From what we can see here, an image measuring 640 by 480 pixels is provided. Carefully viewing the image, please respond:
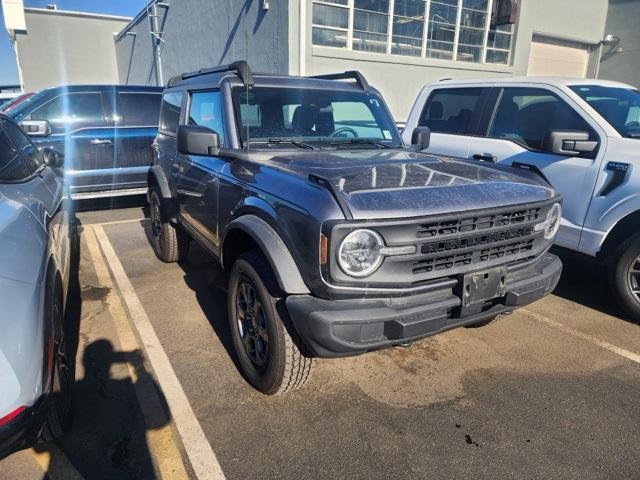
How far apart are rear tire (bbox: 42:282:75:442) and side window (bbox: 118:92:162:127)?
5580 millimetres

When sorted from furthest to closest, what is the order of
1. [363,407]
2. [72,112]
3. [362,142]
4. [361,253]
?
[72,112] → [362,142] → [363,407] → [361,253]

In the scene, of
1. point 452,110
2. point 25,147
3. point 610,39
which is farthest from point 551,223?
point 610,39

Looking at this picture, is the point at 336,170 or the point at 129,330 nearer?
the point at 336,170

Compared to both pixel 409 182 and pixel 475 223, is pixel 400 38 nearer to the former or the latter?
pixel 409 182

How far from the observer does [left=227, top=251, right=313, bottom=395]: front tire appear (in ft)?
8.48

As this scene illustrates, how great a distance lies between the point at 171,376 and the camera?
10.2ft

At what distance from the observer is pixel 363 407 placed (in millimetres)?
2816

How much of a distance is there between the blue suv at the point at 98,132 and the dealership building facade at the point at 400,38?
4.21 meters

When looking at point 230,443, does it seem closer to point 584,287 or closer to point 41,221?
point 41,221

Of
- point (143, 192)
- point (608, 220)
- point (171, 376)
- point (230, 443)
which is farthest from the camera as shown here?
point (143, 192)

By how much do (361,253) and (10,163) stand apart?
2660 mm

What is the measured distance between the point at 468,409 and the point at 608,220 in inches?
92.3

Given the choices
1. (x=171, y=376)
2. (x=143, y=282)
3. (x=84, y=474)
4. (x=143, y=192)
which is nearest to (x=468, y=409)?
(x=171, y=376)

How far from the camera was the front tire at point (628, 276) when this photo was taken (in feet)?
12.7
